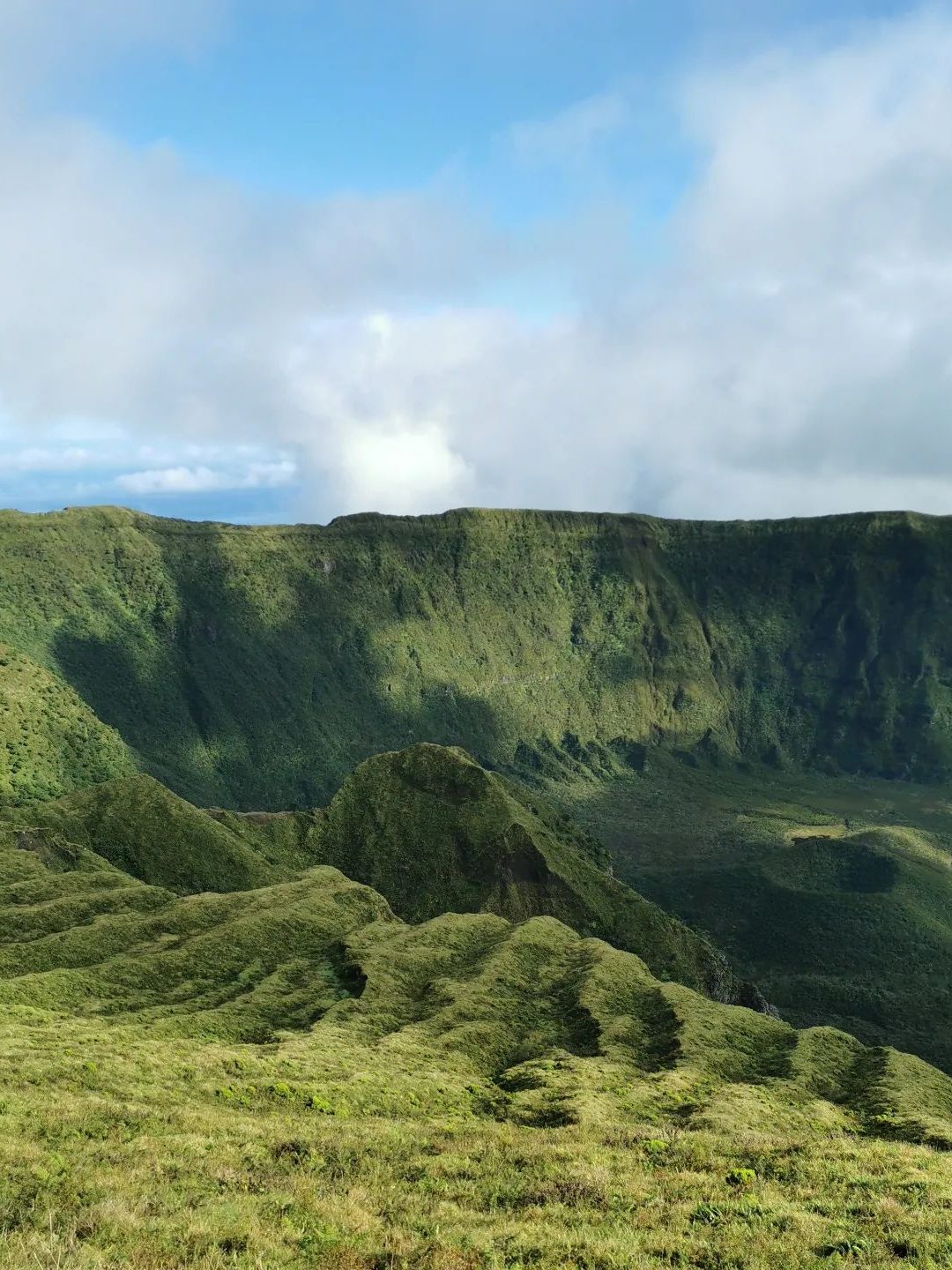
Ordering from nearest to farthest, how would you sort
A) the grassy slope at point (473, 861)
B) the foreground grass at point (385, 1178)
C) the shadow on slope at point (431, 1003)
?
1. the foreground grass at point (385, 1178)
2. the shadow on slope at point (431, 1003)
3. the grassy slope at point (473, 861)

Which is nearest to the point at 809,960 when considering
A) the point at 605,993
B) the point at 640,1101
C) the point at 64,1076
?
the point at 605,993

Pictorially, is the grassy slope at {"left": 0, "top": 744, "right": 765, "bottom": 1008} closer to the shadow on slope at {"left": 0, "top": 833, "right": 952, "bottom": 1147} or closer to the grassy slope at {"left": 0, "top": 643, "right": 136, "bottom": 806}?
the shadow on slope at {"left": 0, "top": 833, "right": 952, "bottom": 1147}

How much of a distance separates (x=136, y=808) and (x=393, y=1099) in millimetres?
87973

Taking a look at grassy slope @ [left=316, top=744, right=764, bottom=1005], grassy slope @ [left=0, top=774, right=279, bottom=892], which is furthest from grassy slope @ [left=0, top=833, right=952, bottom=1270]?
grassy slope @ [left=316, top=744, right=764, bottom=1005]

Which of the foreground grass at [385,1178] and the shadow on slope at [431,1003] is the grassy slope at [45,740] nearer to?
the shadow on slope at [431,1003]

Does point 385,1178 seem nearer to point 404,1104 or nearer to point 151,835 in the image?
point 404,1104

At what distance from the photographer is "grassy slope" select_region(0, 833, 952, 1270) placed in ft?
95.4

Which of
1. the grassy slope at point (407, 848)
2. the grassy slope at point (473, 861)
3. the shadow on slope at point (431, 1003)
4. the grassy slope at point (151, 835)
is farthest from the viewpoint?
the grassy slope at point (473, 861)

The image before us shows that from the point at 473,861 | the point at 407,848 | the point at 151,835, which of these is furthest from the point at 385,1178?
the point at 407,848

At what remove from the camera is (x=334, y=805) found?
534 feet


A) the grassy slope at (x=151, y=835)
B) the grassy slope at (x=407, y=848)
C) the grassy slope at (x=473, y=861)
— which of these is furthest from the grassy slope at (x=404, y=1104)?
the grassy slope at (x=473, y=861)

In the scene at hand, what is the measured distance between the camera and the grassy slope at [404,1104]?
29078 mm

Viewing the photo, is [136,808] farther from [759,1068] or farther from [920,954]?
[920,954]

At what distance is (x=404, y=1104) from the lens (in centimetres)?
5119
